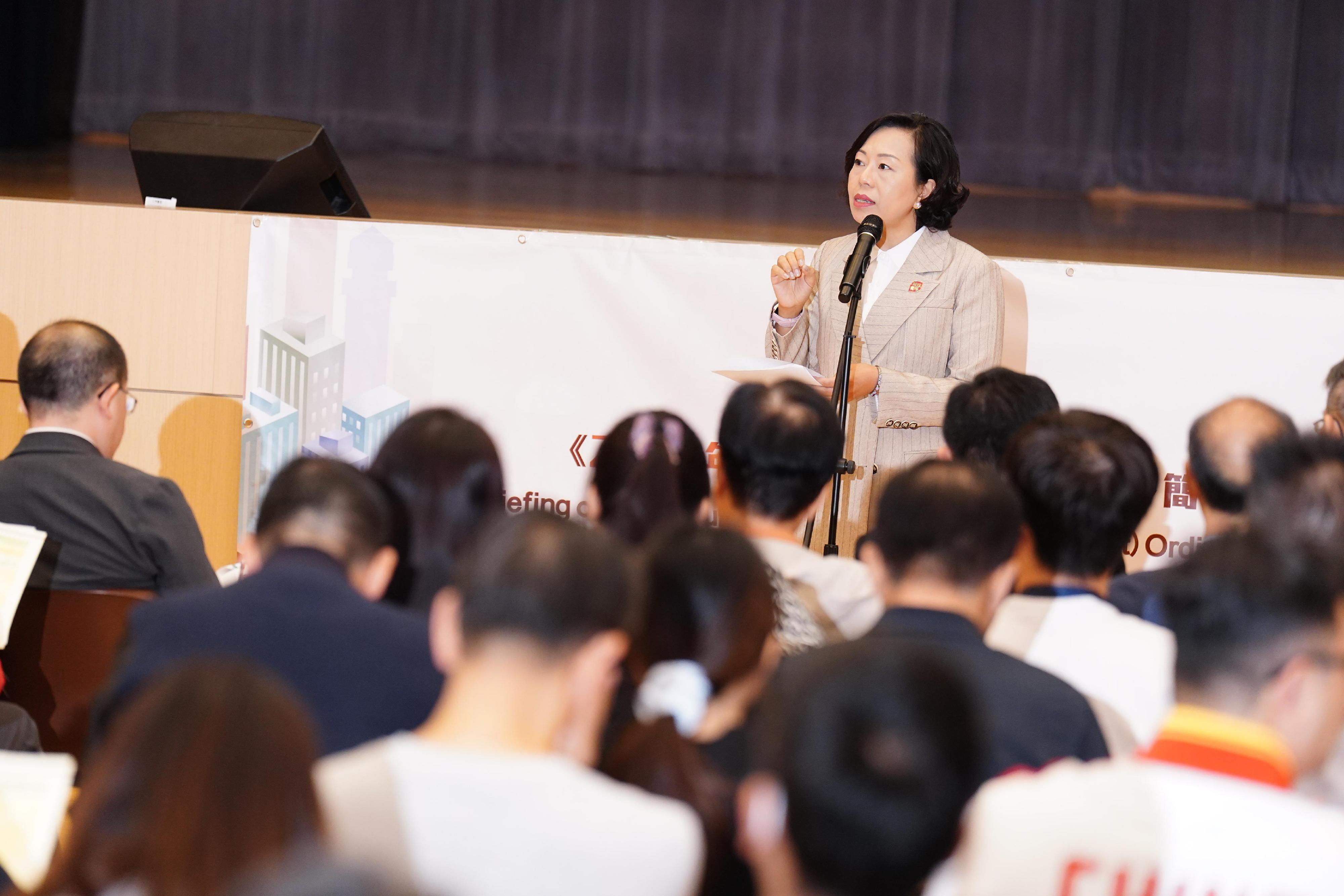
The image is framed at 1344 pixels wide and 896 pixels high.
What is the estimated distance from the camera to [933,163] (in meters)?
3.16

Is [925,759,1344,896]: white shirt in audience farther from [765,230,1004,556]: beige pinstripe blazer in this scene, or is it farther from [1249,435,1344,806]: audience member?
[765,230,1004,556]: beige pinstripe blazer

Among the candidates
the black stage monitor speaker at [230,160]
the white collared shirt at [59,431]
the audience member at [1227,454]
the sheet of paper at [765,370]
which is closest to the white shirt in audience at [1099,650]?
the audience member at [1227,454]

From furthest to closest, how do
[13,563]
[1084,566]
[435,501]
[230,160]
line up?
[230,160] → [13,563] → [435,501] → [1084,566]

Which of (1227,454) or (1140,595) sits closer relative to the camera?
(1140,595)

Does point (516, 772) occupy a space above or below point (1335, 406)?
below

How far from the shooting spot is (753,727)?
139 centimetres

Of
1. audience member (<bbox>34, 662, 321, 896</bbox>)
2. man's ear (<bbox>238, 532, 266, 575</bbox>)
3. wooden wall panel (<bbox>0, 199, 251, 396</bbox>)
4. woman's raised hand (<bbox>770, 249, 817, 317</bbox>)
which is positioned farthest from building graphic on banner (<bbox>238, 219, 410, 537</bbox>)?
audience member (<bbox>34, 662, 321, 896</bbox>)

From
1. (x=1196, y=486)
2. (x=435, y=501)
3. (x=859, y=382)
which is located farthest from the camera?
(x=859, y=382)

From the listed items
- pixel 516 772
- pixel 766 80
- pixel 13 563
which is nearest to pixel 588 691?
pixel 516 772

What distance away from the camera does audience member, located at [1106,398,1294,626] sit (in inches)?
80.7

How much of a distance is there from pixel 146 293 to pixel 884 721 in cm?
296

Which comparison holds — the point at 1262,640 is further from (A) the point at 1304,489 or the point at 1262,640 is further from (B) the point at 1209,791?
(A) the point at 1304,489

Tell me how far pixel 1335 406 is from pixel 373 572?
1971 mm

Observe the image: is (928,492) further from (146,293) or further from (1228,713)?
(146,293)
